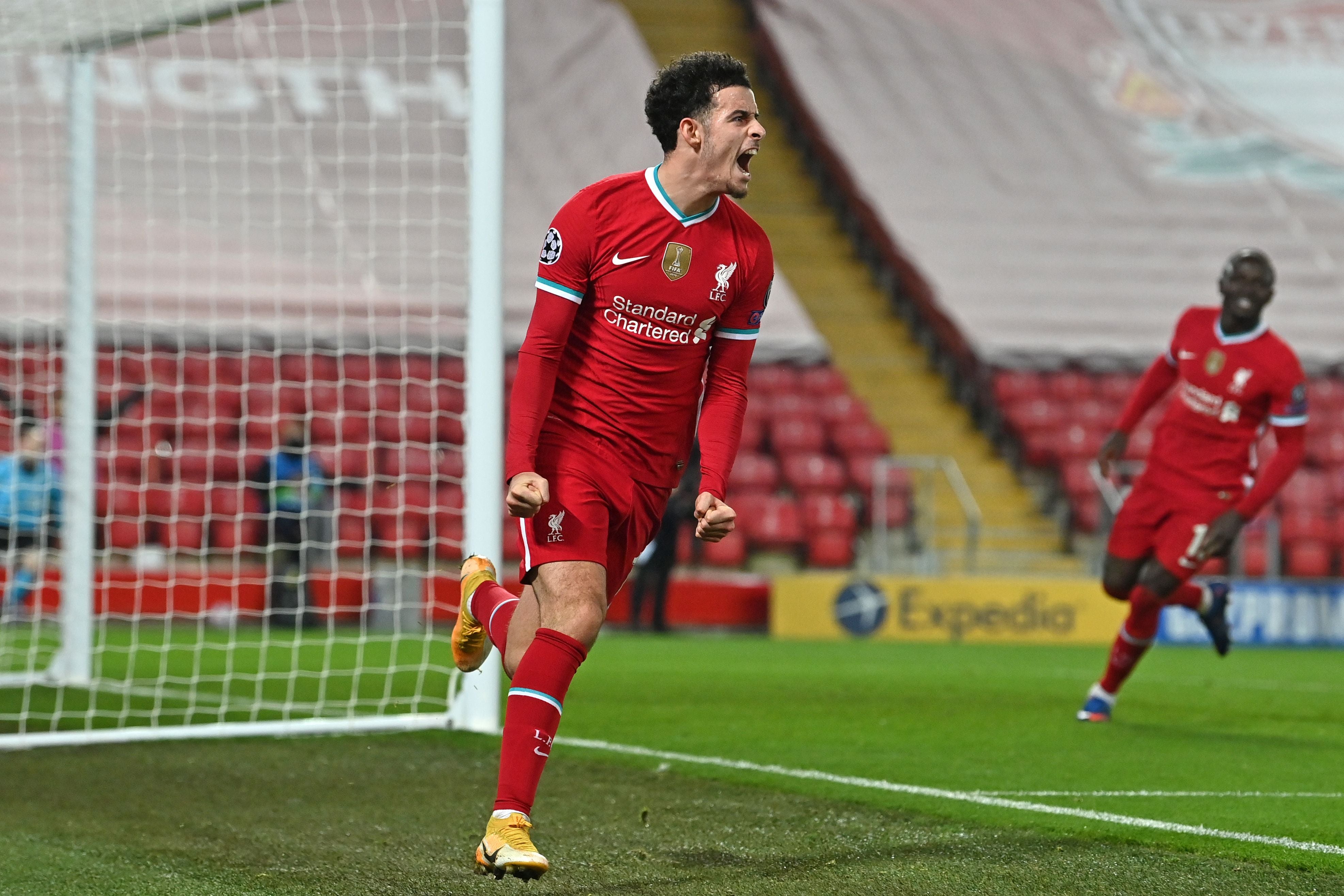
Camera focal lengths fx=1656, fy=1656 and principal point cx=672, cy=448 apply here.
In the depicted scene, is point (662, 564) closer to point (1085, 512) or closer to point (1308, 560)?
point (1085, 512)

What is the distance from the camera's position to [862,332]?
68.8 feet

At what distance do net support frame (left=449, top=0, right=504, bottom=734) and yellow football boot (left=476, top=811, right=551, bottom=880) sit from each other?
11.5 feet

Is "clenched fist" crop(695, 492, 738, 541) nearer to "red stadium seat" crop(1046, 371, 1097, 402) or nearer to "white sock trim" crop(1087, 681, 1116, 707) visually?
"white sock trim" crop(1087, 681, 1116, 707)

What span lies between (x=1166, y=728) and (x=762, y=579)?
7.38 metres

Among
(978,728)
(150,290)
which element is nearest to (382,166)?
(150,290)

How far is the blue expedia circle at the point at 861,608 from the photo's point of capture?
14.7 m

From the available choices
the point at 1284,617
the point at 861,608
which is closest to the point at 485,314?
the point at 861,608

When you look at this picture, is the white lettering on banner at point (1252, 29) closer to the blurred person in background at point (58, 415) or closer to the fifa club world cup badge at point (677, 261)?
the blurred person in background at point (58, 415)

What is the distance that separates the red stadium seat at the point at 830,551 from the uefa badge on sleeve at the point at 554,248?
12.5m

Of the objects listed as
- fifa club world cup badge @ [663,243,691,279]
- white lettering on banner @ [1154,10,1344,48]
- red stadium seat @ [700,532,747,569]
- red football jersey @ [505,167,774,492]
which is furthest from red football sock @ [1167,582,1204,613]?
white lettering on banner @ [1154,10,1344,48]

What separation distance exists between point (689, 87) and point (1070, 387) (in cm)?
1601

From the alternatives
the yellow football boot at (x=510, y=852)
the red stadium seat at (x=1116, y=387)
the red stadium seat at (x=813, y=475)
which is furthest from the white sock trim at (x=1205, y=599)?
the red stadium seat at (x=1116, y=387)

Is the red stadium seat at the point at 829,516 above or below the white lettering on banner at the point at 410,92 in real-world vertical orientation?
below

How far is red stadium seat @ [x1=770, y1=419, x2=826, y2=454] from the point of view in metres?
17.8
